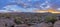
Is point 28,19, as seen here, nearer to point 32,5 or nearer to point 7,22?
point 32,5

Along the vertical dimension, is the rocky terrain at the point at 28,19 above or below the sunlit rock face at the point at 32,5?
below

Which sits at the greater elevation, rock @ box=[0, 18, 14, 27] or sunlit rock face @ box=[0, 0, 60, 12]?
sunlit rock face @ box=[0, 0, 60, 12]

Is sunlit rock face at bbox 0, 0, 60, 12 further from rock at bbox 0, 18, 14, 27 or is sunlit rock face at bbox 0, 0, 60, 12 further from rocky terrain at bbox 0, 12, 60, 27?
rock at bbox 0, 18, 14, 27

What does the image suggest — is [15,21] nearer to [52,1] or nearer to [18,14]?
[18,14]

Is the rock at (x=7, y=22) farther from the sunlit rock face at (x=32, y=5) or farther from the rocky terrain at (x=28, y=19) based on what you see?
the sunlit rock face at (x=32, y=5)

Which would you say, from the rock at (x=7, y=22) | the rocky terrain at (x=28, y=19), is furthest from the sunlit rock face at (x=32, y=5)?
the rock at (x=7, y=22)

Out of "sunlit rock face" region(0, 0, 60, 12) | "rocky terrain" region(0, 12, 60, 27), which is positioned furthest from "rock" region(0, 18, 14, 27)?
"sunlit rock face" region(0, 0, 60, 12)

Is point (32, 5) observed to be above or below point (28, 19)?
above

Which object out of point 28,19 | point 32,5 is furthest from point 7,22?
point 32,5
